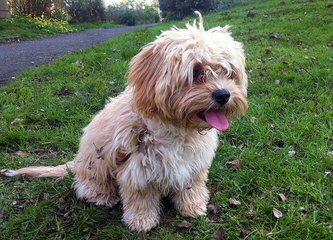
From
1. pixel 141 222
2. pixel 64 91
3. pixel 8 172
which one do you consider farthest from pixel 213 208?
pixel 64 91

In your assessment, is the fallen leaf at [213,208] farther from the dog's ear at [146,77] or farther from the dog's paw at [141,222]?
the dog's ear at [146,77]

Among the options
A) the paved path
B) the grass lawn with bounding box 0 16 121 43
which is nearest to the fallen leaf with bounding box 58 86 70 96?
the paved path

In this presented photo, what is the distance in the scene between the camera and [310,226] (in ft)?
9.33

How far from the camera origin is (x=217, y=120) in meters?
2.52

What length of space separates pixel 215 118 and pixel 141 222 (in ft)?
3.50

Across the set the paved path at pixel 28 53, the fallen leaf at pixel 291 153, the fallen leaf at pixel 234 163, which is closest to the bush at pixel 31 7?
the paved path at pixel 28 53

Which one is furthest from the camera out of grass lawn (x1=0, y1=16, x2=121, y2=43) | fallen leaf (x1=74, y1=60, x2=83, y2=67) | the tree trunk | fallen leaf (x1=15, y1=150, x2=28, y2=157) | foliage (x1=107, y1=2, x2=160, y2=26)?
foliage (x1=107, y1=2, x2=160, y2=26)

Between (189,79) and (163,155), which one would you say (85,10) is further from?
(189,79)

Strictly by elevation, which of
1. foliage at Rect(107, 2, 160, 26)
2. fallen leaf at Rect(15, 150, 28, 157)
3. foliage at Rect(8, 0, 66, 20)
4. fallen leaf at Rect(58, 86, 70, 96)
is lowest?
foliage at Rect(107, 2, 160, 26)

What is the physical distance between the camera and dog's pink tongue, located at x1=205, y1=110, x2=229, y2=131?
250 centimetres

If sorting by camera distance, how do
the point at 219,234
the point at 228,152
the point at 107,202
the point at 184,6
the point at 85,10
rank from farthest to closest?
the point at 85,10 → the point at 184,6 → the point at 228,152 → the point at 107,202 → the point at 219,234

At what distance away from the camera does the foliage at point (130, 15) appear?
78.3 feet

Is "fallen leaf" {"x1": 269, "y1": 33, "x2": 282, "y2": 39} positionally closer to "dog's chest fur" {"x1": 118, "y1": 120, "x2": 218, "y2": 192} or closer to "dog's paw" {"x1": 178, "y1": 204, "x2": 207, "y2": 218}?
"dog's paw" {"x1": 178, "y1": 204, "x2": 207, "y2": 218}

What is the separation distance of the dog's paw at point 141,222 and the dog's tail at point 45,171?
0.93 m
